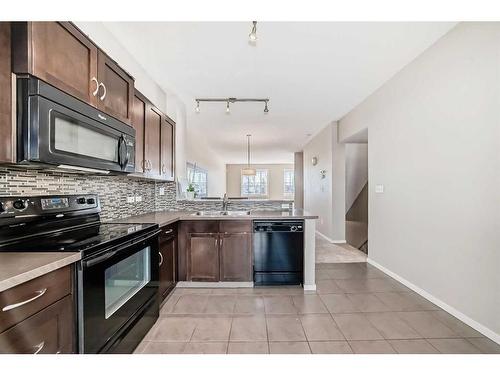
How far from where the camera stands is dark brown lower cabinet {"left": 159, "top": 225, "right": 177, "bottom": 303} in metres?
2.51

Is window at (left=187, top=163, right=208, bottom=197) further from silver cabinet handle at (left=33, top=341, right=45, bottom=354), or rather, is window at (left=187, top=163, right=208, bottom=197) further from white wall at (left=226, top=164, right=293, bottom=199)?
silver cabinet handle at (left=33, top=341, right=45, bottom=354)

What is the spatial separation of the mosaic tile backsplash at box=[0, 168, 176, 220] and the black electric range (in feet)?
0.25

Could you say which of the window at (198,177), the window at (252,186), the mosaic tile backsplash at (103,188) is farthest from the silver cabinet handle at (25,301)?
the window at (252,186)

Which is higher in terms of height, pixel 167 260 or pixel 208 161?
pixel 208 161

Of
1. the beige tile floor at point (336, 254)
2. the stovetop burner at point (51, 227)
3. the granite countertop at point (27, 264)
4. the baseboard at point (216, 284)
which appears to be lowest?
the beige tile floor at point (336, 254)

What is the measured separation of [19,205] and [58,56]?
0.88m

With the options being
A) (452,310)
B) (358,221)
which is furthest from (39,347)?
(358,221)

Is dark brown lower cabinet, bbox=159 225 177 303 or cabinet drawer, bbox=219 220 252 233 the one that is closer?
dark brown lower cabinet, bbox=159 225 177 303

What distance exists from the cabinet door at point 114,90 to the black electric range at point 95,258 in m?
0.73

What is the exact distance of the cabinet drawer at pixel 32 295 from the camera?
90 cm

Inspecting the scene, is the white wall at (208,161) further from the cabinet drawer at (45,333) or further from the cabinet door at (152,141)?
the cabinet drawer at (45,333)

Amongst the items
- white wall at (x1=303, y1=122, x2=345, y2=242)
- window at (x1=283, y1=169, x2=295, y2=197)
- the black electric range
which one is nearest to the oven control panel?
the black electric range

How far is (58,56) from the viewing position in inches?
55.2

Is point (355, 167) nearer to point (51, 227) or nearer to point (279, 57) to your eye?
point (279, 57)
